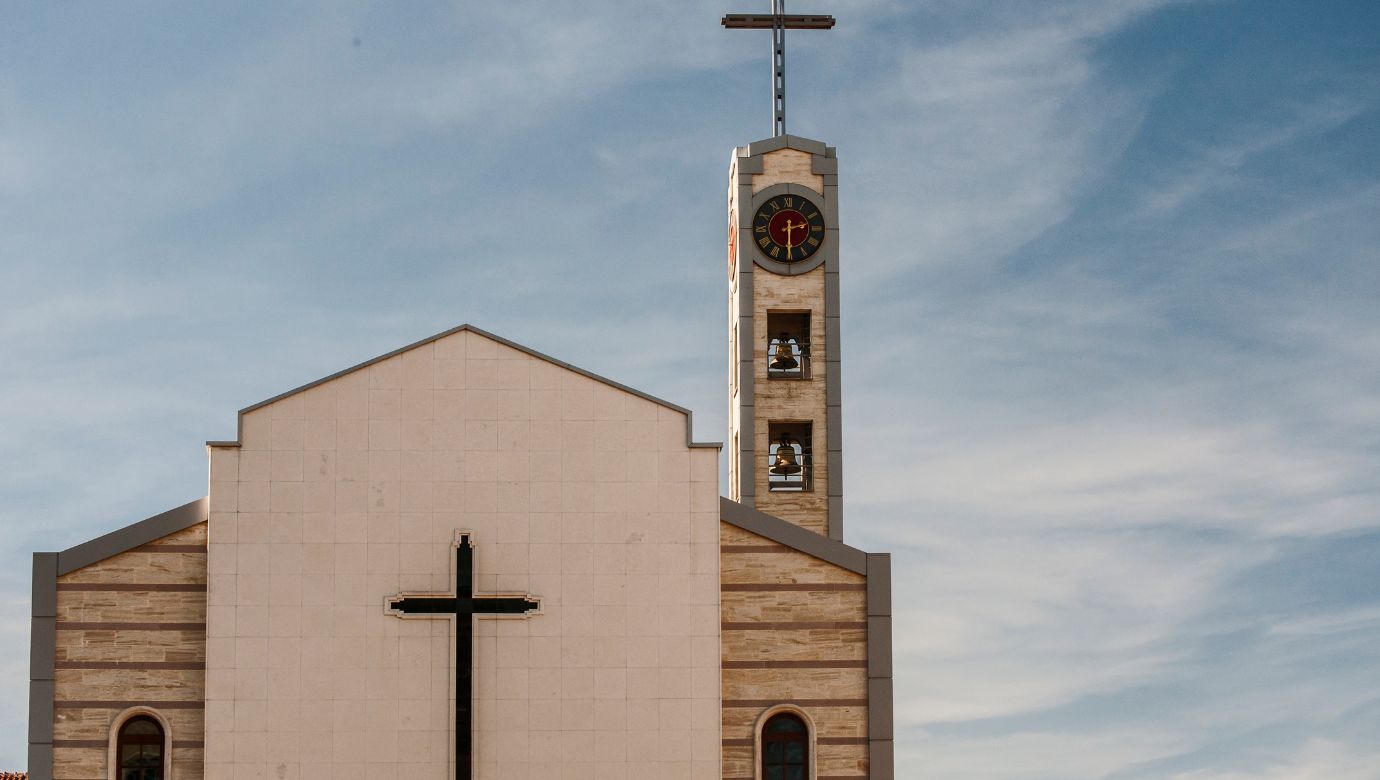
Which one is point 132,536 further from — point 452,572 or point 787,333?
point 787,333

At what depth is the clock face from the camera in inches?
1884

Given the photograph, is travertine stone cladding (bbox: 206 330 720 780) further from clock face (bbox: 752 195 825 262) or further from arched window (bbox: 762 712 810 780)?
clock face (bbox: 752 195 825 262)

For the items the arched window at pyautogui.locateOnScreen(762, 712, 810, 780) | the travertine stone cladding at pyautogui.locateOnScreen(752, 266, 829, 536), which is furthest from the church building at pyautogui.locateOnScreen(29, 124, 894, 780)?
the travertine stone cladding at pyautogui.locateOnScreen(752, 266, 829, 536)

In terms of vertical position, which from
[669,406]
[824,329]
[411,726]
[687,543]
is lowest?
[411,726]

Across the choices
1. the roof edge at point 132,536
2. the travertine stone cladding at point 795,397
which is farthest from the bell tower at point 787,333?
the roof edge at point 132,536

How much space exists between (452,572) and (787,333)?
597 inches

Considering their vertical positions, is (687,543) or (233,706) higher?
(687,543)

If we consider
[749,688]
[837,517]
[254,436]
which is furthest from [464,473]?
[837,517]

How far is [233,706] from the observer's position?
35281mm

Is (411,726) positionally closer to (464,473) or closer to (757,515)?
(464,473)

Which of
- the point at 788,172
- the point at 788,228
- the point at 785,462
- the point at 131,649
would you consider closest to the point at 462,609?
the point at 131,649

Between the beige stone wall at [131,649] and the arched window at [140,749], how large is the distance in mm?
297

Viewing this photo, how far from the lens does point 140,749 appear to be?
3612 centimetres

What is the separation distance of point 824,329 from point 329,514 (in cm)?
1591
